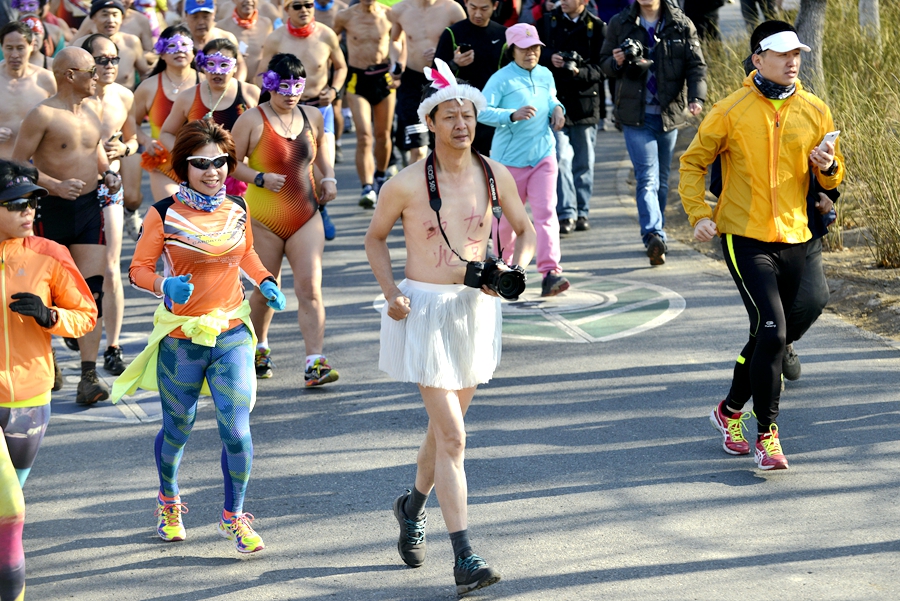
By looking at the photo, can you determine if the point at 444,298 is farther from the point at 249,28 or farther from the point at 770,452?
the point at 249,28

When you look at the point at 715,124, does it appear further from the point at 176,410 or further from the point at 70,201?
the point at 70,201

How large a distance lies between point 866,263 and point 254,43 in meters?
7.24

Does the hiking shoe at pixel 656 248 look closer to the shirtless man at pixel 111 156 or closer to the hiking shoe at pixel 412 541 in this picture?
the shirtless man at pixel 111 156

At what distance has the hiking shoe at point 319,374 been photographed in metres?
7.96

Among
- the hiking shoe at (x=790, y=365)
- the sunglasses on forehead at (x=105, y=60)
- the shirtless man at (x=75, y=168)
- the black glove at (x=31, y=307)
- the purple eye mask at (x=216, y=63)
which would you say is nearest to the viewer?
the black glove at (x=31, y=307)

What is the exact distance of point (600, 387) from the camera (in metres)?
7.63

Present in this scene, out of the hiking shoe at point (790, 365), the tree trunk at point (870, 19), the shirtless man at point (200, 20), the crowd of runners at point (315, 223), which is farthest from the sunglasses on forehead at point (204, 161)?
the tree trunk at point (870, 19)

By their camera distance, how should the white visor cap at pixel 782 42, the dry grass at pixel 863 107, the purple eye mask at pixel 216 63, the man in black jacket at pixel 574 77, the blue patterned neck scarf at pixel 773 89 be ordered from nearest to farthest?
the white visor cap at pixel 782 42 < the blue patterned neck scarf at pixel 773 89 < the purple eye mask at pixel 216 63 < the dry grass at pixel 863 107 < the man in black jacket at pixel 574 77

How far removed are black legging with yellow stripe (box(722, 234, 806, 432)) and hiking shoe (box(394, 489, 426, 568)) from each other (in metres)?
1.93

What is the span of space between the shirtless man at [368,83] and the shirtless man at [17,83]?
483cm

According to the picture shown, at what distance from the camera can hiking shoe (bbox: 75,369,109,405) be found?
7.88m

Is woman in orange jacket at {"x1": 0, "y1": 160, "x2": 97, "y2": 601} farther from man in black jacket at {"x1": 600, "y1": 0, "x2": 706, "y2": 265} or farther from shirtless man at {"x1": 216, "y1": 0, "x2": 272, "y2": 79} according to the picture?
shirtless man at {"x1": 216, "y1": 0, "x2": 272, "y2": 79}

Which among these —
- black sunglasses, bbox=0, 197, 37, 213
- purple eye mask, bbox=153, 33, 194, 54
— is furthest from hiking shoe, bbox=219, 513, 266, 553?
purple eye mask, bbox=153, 33, 194, 54

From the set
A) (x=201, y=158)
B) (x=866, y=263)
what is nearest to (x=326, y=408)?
(x=201, y=158)
